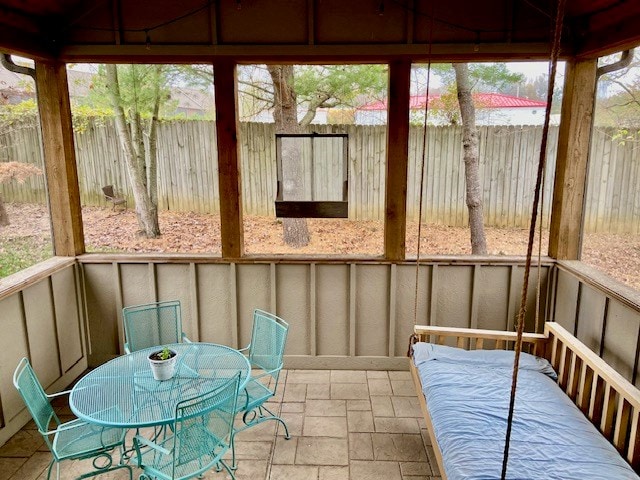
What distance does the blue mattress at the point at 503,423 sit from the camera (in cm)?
198

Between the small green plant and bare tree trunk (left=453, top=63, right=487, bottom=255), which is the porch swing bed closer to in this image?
the small green plant

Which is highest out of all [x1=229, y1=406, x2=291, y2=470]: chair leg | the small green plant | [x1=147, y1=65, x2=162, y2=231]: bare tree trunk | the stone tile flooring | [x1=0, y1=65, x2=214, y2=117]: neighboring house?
[x1=0, y1=65, x2=214, y2=117]: neighboring house

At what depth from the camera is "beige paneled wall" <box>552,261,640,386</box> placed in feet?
8.65

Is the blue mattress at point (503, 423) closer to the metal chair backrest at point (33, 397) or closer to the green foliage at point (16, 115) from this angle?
the metal chair backrest at point (33, 397)

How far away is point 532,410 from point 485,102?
148 inches

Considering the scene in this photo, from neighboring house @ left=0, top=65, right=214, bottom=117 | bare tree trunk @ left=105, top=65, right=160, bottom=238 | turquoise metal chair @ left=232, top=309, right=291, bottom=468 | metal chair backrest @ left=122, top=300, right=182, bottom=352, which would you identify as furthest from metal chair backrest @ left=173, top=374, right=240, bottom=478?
neighboring house @ left=0, top=65, right=214, bottom=117

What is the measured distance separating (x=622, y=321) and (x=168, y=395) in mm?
2747

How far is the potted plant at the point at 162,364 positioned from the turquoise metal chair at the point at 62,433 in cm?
37

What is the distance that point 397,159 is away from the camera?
363cm

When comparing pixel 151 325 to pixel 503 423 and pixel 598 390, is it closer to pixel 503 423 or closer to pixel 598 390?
pixel 503 423

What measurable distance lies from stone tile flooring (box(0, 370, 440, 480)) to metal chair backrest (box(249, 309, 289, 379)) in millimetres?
446

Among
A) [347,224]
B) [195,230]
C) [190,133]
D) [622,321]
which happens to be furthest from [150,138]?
[622,321]

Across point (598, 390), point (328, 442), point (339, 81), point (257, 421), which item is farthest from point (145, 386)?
point (339, 81)

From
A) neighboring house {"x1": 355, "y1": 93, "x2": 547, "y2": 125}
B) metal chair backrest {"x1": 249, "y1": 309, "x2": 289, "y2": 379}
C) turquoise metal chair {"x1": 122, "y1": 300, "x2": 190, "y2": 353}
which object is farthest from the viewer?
neighboring house {"x1": 355, "y1": 93, "x2": 547, "y2": 125}
